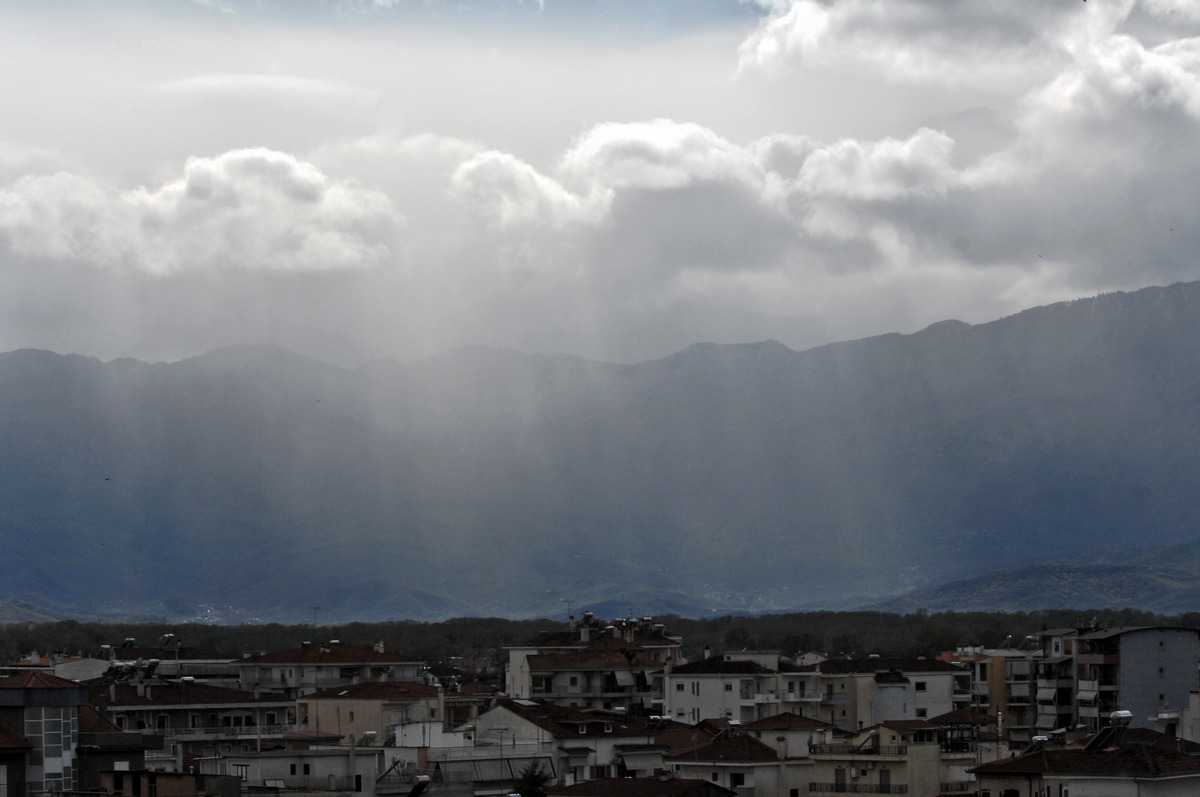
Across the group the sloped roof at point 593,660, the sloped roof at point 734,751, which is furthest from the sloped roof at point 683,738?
the sloped roof at point 593,660

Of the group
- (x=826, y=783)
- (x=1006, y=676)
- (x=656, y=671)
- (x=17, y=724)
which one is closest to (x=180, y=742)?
(x=826, y=783)

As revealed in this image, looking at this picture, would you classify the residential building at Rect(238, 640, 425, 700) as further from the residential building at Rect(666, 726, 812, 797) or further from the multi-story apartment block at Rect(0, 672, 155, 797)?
the multi-story apartment block at Rect(0, 672, 155, 797)

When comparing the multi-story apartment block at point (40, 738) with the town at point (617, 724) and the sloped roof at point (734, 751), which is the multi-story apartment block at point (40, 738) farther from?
the sloped roof at point (734, 751)

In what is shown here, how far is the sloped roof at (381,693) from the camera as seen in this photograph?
7406 cm

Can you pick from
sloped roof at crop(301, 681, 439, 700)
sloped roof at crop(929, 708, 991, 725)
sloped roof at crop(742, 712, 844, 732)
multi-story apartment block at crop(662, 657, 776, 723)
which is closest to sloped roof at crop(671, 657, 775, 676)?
multi-story apartment block at crop(662, 657, 776, 723)

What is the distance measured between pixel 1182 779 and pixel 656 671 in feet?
178

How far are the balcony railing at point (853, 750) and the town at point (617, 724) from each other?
0.17 meters

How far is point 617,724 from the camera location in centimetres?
6875

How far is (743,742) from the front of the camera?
58.5 meters

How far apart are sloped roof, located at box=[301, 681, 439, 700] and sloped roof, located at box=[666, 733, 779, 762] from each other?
668 inches

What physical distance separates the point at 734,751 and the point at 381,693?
67.4 feet

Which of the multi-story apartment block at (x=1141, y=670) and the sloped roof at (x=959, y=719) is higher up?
the multi-story apartment block at (x=1141, y=670)

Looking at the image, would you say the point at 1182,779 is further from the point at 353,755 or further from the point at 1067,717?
the point at 1067,717

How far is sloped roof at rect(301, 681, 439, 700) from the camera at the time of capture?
7406 centimetres
